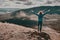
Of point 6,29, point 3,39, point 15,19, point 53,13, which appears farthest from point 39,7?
point 3,39

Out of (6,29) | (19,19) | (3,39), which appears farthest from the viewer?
(19,19)

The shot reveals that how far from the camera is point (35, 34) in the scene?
7684 millimetres

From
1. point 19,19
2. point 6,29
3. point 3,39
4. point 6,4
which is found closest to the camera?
point 3,39

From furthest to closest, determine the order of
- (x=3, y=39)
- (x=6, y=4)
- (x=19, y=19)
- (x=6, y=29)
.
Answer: (x=6, y=4) < (x=19, y=19) < (x=6, y=29) < (x=3, y=39)

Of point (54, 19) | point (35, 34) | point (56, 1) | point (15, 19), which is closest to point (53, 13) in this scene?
point (54, 19)

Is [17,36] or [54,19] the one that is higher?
[17,36]

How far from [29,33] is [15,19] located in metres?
4.38

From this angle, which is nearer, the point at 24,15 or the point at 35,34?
the point at 35,34

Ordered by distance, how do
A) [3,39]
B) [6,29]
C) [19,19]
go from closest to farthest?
1. [3,39]
2. [6,29]
3. [19,19]

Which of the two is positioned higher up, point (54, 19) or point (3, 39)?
point (3, 39)

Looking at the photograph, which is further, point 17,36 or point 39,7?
point 39,7

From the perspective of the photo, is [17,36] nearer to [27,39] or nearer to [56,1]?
[27,39]

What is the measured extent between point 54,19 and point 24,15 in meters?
1.93

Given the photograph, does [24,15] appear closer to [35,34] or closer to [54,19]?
[54,19]
